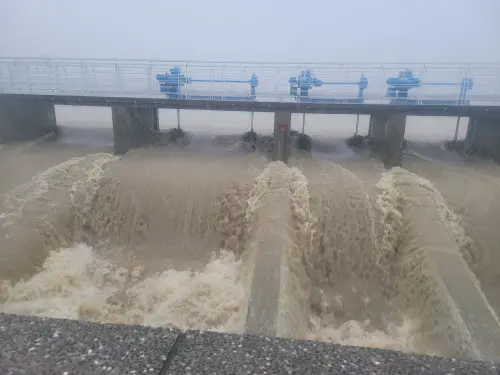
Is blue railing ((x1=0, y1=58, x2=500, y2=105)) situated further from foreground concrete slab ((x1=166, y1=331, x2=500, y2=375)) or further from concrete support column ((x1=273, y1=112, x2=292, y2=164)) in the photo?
foreground concrete slab ((x1=166, y1=331, x2=500, y2=375))

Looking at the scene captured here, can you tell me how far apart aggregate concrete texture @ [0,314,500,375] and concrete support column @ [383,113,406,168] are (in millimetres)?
6808

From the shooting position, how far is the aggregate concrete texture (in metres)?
1.47

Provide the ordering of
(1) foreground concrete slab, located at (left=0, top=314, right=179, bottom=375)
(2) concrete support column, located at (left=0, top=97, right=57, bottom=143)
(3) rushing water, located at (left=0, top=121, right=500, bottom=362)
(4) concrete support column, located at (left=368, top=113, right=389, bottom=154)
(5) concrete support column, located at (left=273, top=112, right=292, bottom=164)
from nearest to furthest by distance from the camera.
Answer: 1. (1) foreground concrete slab, located at (left=0, top=314, right=179, bottom=375)
2. (3) rushing water, located at (left=0, top=121, right=500, bottom=362)
3. (5) concrete support column, located at (left=273, top=112, right=292, bottom=164)
4. (4) concrete support column, located at (left=368, top=113, right=389, bottom=154)
5. (2) concrete support column, located at (left=0, top=97, right=57, bottom=143)

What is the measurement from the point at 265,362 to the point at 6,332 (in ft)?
3.54

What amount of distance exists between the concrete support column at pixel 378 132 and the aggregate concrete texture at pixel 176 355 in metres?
7.22

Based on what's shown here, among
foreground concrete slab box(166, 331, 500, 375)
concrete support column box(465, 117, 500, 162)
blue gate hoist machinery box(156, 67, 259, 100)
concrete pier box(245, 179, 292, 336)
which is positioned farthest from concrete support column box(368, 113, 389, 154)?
foreground concrete slab box(166, 331, 500, 375)

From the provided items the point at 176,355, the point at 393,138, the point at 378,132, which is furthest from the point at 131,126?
the point at 176,355

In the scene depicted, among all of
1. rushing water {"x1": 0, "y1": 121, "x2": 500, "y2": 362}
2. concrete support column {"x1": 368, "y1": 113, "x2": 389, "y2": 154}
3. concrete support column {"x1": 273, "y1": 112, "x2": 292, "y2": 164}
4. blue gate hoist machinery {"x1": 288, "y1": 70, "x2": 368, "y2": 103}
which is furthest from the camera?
concrete support column {"x1": 368, "y1": 113, "x2": 389, "y2": 154}

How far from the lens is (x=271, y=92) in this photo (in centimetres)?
834

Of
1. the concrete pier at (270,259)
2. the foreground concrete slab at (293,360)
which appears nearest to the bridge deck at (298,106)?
the concrete pier at (270,259)

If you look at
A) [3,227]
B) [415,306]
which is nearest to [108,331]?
[415,306]

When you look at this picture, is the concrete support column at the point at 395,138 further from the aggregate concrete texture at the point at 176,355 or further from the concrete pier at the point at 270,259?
the aggregate concrete texture at the point at 176,355

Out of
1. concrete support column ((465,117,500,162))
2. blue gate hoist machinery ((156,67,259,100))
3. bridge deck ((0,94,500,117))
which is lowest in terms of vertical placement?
concrete support column ((465,117,500,162))

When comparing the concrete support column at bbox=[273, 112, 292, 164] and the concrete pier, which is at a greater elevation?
the concrete support column at bbox=[273, 112, 292, 164]
